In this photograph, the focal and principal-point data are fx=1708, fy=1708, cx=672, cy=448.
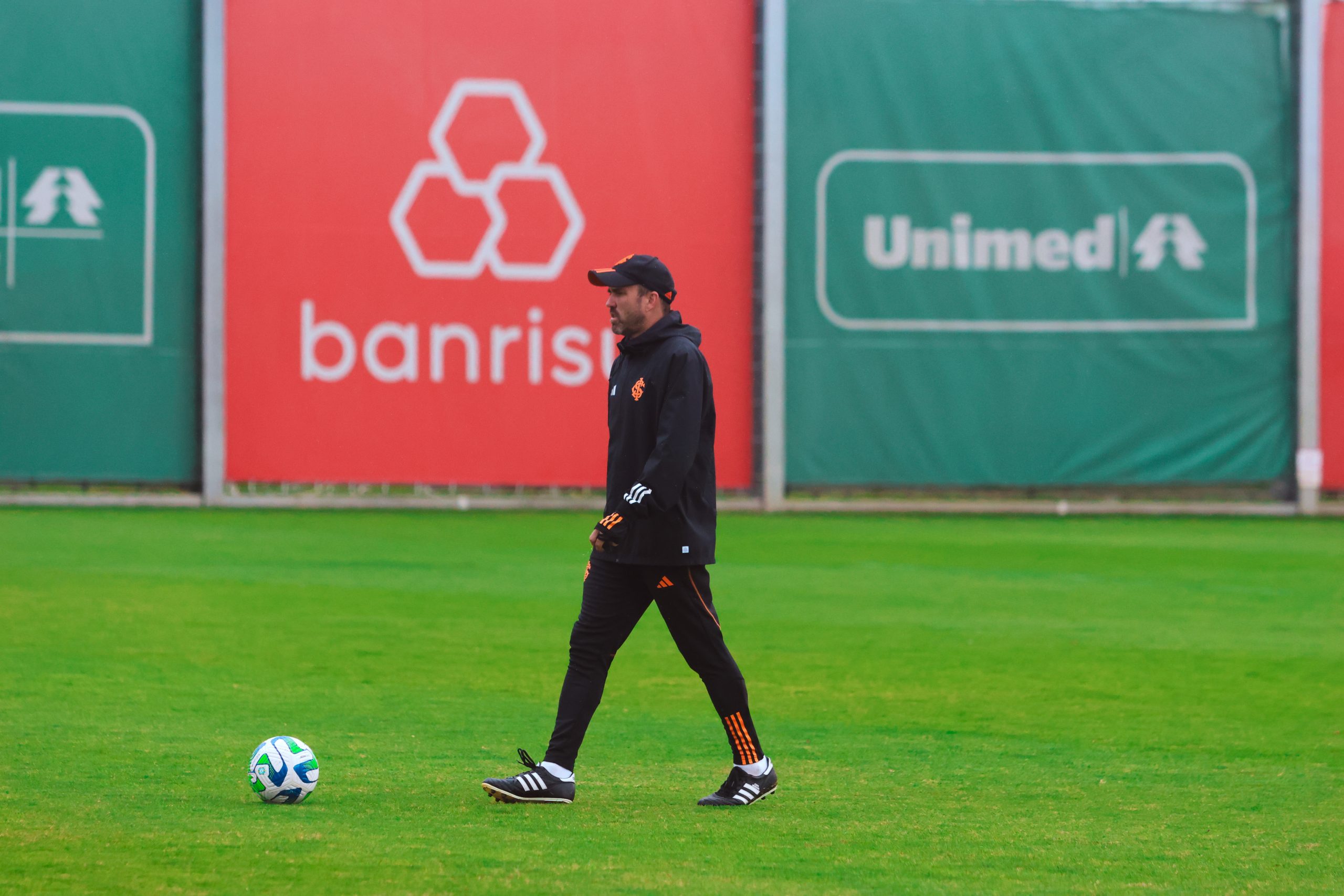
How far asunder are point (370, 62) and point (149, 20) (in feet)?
8.11

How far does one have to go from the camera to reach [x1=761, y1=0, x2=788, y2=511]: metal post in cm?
1936

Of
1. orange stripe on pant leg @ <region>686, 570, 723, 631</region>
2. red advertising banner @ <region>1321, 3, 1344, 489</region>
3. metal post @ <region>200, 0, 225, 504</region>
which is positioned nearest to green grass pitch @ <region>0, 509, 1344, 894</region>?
orange stripe on pant leg @ <region>686, 570, 723, 631</region>

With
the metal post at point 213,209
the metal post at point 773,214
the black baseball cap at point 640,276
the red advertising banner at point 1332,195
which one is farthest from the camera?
the red advertising banner at point 1332,195

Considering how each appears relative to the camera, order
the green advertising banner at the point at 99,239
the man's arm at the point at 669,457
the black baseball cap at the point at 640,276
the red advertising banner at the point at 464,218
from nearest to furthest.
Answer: the man's arm at the point at 669,457, the black baseball cap at the point at 640,276, the green advertising banner at the point at 99,239, the red advertising banner at the point at 464,218

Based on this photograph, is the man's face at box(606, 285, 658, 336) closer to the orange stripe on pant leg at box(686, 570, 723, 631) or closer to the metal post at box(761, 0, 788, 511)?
the orange stripe on pant leg at box(686, 570, 723, 631)

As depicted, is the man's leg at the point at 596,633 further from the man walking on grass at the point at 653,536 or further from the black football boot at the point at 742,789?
the black football boot at the point at 742,789

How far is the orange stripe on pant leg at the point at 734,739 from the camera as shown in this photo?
5.79 metres

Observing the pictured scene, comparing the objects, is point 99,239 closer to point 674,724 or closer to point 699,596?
point 674,724

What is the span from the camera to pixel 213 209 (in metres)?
18.6

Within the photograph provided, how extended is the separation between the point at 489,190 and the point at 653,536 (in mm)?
13758

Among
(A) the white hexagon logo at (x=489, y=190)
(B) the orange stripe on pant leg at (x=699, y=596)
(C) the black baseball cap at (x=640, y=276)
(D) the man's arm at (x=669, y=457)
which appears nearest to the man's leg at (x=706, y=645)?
(B) the orange stripe on pant leg at (x=699, y=596)

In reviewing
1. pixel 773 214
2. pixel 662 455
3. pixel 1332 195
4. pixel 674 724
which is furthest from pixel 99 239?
pixel 662 455

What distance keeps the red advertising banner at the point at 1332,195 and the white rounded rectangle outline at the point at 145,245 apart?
13.5 m

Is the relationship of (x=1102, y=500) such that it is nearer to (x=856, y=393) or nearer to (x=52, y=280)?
(x=856, y=393)
